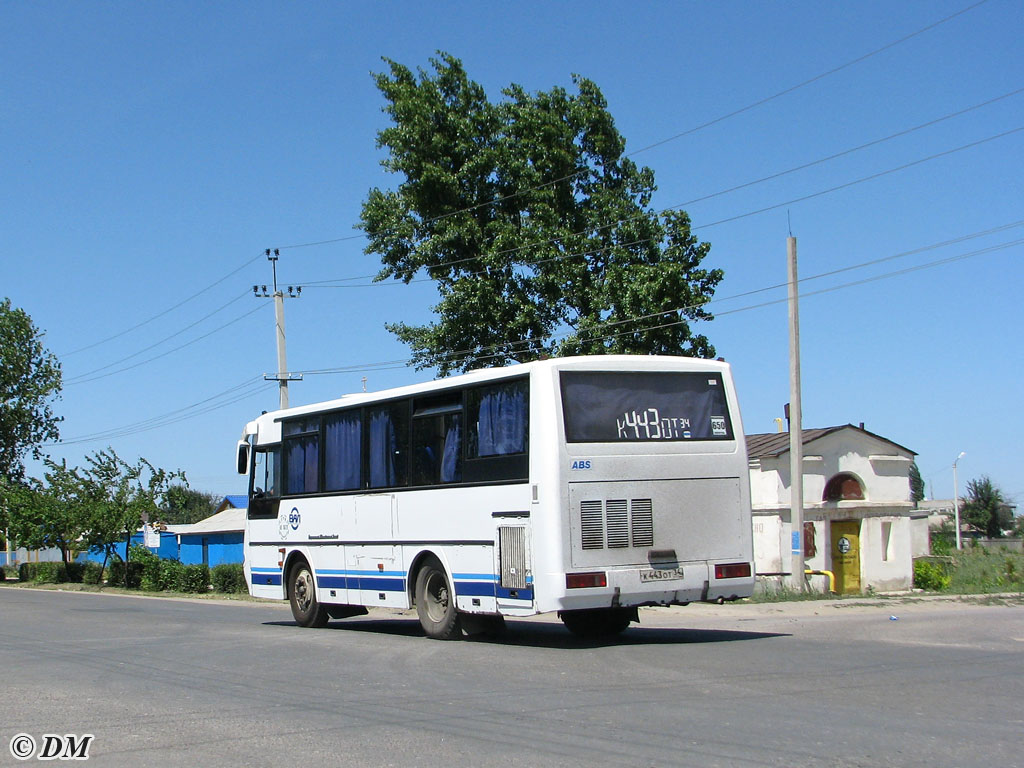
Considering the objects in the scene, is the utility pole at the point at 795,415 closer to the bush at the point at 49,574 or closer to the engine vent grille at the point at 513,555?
the engine vent grille at the point at 513,555

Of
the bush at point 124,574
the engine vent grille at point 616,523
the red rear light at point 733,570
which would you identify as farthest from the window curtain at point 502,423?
the bush at point 124,574

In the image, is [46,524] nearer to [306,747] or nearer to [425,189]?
[425,189]

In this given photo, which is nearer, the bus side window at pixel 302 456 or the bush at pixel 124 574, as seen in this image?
the bus side window at pixel 302 456

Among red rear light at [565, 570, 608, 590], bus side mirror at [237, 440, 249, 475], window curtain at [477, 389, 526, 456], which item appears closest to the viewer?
red rear light at [565, 570, 608, 590]

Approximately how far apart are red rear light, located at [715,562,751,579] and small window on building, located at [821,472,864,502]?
61.5 feet

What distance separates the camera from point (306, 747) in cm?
777

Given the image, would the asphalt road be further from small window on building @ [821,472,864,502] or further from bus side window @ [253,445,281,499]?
small window on building @ [821,472,864,502]

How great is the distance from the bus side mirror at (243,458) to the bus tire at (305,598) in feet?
7.25

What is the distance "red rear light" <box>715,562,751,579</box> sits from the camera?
1430 cm

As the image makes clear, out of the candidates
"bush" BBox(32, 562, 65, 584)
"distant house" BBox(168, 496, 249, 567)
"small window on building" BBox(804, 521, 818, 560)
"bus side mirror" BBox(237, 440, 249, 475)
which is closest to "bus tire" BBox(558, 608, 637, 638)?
"bus side mirror" BBox(237, 440, 249, 475)

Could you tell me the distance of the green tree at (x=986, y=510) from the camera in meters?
96.9

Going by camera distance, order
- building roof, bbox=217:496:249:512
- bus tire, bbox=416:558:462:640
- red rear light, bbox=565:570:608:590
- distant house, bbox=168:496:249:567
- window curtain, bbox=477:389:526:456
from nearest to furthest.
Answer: red rear light, bbox=565:570:608:590
window curtain, bbox=477:389:526:456
bus tire, bbox=416:558:462:640
distant house, bbox=168:496:249:567
building roof, bbox=217:496:249:512

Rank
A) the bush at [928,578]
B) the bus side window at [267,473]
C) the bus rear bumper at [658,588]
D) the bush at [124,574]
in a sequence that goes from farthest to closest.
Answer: the bush at [124,574] → the bush at [928,578] → the bus side window at [267,473] → the bus rear bumper at [658,588]

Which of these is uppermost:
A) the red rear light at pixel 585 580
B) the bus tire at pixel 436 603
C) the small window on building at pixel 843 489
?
the small window on building at pixel 843 489
